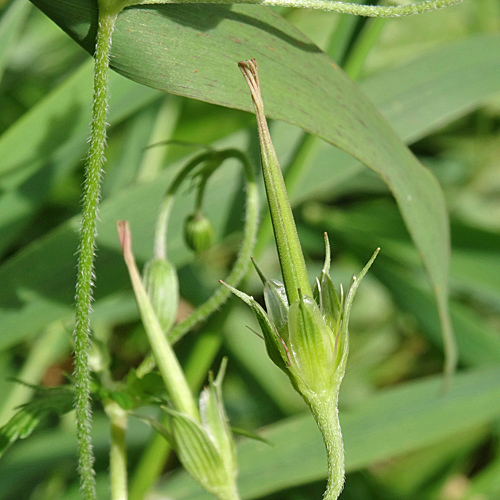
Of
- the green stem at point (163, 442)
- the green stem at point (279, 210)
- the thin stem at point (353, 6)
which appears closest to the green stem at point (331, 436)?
the green stem at point (279, 210)

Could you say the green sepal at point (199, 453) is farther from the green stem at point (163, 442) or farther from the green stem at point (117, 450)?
the green stem at point (163, 442)

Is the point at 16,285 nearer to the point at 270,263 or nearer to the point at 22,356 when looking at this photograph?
the point at 22,356

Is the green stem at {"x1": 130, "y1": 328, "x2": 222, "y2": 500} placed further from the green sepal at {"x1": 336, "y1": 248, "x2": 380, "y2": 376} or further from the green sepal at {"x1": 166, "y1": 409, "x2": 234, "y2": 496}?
the green sepal at {"x1": 336, "y1": 248, "x2": 380, "y2": 376}

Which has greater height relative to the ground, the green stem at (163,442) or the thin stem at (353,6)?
the thin stem at (353,6)

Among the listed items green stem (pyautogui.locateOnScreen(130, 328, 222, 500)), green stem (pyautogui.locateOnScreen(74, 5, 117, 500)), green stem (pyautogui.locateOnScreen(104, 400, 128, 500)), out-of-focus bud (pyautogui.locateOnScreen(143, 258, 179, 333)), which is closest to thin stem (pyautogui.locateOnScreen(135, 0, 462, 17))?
green stem (pyautogui.locateOnScreen(74, 5, 117, 500))

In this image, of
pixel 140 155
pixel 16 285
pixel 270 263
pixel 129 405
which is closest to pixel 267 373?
pixel 270 263

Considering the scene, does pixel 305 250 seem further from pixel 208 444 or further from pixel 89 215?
pixel 89 215

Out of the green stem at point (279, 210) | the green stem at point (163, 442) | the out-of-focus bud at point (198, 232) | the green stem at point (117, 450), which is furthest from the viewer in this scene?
the green stem at point (163, 442)
